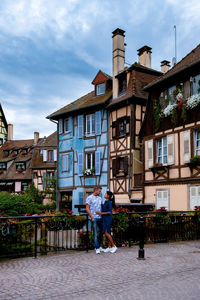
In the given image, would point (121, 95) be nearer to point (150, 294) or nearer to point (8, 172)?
point (150, 294)

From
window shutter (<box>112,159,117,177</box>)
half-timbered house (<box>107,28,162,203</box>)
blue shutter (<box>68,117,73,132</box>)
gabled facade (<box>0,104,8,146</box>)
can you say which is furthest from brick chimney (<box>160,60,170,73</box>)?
gabled facade (<box>0,104,8,146</box>)

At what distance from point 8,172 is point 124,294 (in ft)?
138

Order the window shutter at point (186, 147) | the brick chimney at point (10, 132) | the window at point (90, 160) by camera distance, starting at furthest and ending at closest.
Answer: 1. the brick chimney at point (10, 132)
2. the window at point (90, 160)
3. the window shutter at point (186, 147)

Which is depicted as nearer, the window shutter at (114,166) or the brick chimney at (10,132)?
the window shutter at (114,166)

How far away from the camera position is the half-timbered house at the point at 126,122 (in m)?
22.7

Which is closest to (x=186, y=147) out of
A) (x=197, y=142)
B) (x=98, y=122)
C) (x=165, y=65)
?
(x=197, y=142)

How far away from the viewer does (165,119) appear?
18.9 m

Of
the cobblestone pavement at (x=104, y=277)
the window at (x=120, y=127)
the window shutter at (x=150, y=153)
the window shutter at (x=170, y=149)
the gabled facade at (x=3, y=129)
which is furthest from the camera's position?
the gabled facade at (x=3, y=129)

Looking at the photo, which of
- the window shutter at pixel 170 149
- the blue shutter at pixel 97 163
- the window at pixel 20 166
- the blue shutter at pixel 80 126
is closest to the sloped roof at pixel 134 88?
the blue shutter at pixel 80 126

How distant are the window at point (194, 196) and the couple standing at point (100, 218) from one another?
7.99 m

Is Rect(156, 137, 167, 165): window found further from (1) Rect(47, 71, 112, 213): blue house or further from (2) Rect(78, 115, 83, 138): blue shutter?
(2) Rect(78, 115, 83, 138): blue shutter

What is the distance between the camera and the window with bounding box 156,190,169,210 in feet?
60.5

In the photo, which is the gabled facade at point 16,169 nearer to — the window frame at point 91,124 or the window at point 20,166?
the window at point 20,166

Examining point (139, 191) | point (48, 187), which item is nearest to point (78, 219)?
point (139, 191)
